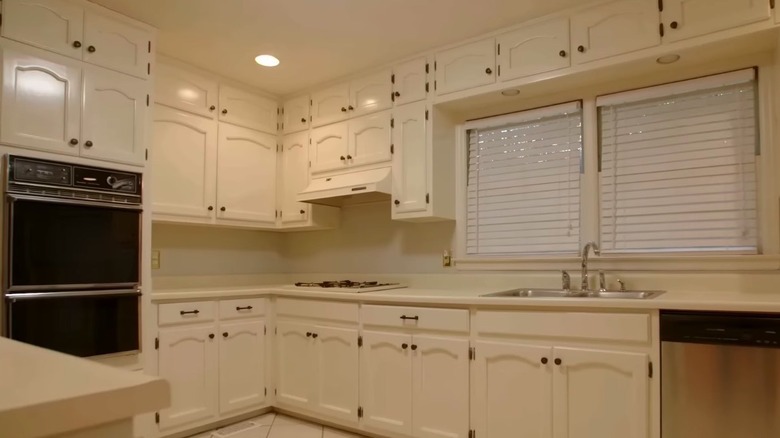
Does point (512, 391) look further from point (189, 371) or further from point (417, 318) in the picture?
point (189, 371)

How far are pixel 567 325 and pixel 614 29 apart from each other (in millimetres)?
1486

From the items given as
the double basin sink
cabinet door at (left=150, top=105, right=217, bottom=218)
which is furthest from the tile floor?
cabinet door at (left=150, top=105, right=217, bottom=218)

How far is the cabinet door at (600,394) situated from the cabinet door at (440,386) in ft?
1.52

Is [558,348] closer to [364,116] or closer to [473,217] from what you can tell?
[473,217]

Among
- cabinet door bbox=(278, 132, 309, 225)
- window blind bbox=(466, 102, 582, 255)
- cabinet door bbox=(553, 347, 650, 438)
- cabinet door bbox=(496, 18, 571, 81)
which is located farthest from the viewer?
cabinet door bbox=(278, 132, 309, 225)

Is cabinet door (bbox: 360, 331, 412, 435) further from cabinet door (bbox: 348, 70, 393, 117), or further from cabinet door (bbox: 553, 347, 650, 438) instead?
cabinet door (bbox: 348, 70, 393, 117)

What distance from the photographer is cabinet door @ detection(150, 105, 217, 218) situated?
319 centimetres

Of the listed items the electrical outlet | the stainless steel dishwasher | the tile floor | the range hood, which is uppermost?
the range hood

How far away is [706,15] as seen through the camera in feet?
7.55

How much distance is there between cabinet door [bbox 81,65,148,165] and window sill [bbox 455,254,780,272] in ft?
6.74

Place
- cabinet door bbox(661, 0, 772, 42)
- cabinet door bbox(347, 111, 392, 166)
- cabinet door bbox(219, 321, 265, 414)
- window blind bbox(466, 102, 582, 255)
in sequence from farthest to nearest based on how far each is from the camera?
cabinet door bbox(347, 111, 392, 166), cabinet door bbox(219, 321, 265, 414), window blind bbox(466, 102, 582, 255), cabinet door bbox(661, 0, 772, 42)

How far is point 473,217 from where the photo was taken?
332 centimetres

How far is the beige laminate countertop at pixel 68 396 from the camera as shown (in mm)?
531

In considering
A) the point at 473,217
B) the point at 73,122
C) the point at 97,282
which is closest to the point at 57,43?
the point at 73,122
